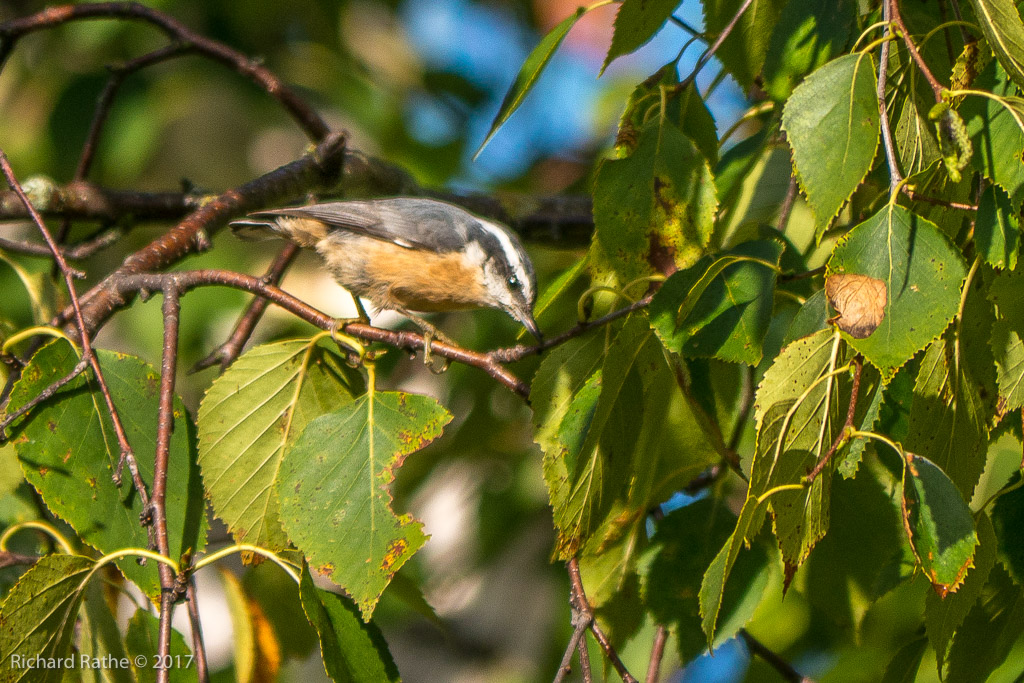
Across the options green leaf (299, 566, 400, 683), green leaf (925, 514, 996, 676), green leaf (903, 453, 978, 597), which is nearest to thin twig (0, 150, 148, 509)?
green leaf (299, 566, 400, 683)

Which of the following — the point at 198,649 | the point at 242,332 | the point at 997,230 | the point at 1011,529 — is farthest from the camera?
the point at 242,332

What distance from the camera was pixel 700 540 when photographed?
2.05m

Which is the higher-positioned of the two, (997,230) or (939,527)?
(997,230)

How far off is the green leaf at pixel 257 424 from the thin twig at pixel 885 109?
49.3 inches

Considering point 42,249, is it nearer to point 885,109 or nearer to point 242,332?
point 242,332

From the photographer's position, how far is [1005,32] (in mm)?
1308

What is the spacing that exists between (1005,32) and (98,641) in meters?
2.09

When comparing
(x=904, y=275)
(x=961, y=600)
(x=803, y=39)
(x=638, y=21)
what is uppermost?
(x=638, y=21)

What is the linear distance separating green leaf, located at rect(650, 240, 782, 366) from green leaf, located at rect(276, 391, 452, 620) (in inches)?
19.3

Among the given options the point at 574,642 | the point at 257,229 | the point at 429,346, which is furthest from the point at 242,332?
the point at 574,642

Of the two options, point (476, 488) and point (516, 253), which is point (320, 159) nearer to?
point (516, 253)

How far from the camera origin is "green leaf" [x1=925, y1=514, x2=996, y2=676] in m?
1.47

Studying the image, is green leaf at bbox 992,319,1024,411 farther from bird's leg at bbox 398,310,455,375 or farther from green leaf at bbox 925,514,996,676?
bird's leg at bbox 398,310,455,375

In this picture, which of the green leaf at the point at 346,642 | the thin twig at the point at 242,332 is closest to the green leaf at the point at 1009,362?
the green leaf at the point at 346,642
